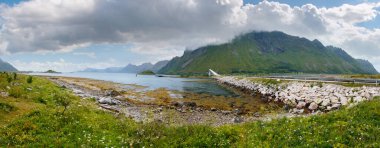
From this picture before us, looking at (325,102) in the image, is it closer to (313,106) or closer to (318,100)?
(313,106)

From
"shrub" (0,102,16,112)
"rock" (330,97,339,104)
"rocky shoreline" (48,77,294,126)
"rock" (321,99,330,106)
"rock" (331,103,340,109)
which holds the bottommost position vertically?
"rocky shoreline" (48,77,294,126)

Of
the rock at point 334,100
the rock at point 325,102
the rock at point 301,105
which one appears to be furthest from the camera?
the rock at point 301,105

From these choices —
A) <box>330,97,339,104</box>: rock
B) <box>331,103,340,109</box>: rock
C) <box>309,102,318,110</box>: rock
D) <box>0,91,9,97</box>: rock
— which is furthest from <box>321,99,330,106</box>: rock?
<box>0,91,9,97</box>: rock

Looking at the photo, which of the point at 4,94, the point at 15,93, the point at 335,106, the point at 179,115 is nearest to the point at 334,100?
the point at 335,106

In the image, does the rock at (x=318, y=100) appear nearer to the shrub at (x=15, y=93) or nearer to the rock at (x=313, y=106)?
the rock at (x=313, y=106)

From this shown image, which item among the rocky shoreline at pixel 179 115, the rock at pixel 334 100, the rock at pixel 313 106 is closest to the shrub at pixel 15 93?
the rocky shoreline at pixel 179 115

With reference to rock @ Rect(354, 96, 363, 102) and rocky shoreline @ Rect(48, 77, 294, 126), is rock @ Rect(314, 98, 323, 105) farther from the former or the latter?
rocky shoreline @ Rect(48, 77, 294, 126)

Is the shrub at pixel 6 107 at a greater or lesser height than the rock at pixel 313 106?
greater

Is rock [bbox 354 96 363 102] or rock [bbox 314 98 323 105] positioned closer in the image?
rock [bbox 354 96 363 102]

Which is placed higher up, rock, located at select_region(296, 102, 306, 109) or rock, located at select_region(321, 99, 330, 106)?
rock, located at select_region(321, 99, 330, 106)

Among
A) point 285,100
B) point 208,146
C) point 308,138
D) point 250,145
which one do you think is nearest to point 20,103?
point 208,146

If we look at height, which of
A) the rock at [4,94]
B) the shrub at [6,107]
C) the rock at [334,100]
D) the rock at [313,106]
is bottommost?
the rock at [313,106]

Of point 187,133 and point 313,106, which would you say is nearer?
point 187,133

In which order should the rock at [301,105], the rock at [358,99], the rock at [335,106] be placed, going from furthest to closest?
the rock at [301,105]
the rock at [335,106]
the rock at [358,99]
